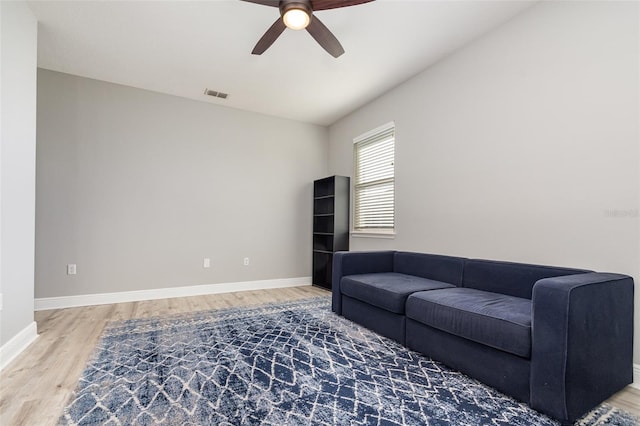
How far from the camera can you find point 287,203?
504 cm

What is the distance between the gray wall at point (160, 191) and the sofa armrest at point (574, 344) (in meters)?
3.84

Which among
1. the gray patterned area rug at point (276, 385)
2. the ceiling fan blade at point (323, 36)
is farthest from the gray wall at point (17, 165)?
the ceiling fan blade at point (323, 36)

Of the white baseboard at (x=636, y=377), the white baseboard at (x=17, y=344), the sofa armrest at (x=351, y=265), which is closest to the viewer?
the white baseboard at (x=636, y=377)

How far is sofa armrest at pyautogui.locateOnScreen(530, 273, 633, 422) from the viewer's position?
145 cm

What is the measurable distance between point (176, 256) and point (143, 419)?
2.98 meters

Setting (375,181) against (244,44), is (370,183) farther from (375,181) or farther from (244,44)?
(244,44)

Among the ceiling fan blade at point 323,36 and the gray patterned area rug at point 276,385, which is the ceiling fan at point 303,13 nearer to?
the ceiling fan blade at point 323,36

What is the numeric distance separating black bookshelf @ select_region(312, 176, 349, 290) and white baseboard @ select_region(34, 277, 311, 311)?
401mm

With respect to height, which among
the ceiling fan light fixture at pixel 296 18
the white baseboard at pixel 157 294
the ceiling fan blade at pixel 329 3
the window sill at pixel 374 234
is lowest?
the white baseboard at pixel 157 294

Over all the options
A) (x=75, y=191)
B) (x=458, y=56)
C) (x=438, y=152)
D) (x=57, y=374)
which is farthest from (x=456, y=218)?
(x=75, y=191)

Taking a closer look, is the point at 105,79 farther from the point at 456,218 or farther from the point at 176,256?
the point at 456,218

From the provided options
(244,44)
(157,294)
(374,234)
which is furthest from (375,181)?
(157,294)

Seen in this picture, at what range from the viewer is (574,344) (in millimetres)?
1462

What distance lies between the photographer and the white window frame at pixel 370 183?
13.0ft
